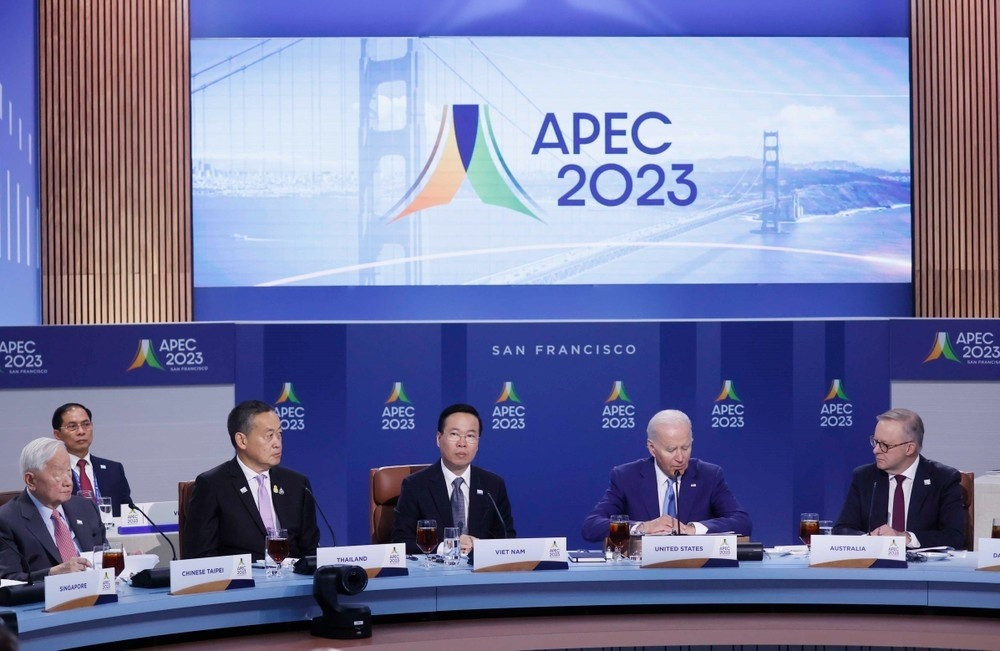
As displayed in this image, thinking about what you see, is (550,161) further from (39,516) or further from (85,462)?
(39,516)

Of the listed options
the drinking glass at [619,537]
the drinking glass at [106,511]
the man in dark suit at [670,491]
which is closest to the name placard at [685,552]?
the drinking glass at [619,537]

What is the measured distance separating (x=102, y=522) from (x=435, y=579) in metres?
1.90

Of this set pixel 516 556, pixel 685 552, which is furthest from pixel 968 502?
pixel 516 556

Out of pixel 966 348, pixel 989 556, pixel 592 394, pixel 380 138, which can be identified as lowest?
pixel 989 556

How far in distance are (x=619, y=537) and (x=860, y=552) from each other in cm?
72

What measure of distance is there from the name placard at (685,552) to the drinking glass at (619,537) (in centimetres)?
18

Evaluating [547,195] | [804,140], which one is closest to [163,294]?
[547,195]

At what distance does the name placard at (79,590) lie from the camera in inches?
123

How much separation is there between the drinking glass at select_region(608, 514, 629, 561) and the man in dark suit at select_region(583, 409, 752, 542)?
0.75 metres

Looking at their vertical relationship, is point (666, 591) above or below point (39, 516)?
below

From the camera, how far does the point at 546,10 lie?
7.75 metres

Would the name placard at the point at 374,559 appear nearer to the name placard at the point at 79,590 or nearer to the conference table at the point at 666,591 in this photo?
the conference table at the point at 666,591

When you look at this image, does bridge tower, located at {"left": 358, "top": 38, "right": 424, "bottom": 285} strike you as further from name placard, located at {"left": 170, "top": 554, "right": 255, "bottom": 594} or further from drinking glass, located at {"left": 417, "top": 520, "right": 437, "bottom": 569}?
name placard, located at {"left": 170, "top": 554, "right": 255, "bottom": 594}

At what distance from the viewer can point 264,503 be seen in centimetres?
449
